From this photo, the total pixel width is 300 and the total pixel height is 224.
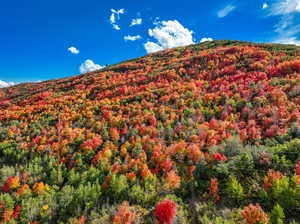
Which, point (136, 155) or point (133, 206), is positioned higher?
point (136, 155)

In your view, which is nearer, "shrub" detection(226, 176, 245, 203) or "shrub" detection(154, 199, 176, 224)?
"shrub" detection(154, 199, 176, 224)

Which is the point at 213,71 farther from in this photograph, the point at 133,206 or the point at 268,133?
the point at 133,206

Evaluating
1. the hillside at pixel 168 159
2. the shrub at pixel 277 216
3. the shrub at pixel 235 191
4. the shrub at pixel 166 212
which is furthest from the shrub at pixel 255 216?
the shrub at pixel 166 212

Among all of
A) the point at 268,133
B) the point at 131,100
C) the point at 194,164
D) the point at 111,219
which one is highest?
the point at 131,100

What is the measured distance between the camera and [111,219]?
789 centimetres

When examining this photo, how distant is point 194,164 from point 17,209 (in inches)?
441

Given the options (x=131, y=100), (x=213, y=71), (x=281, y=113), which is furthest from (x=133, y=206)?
(x=213, y=71)

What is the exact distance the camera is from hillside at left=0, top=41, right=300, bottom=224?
7.84 m

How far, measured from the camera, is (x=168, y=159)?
39.7 feet

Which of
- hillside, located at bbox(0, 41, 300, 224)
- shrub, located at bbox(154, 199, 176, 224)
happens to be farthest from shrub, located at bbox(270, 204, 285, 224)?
shrub, located at bbox(154, 199, 176, 224)

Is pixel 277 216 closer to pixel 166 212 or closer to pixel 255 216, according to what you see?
pixel 255 216

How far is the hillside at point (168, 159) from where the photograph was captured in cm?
784

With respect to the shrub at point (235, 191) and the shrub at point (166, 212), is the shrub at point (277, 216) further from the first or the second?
the shrub at point (166, 212)

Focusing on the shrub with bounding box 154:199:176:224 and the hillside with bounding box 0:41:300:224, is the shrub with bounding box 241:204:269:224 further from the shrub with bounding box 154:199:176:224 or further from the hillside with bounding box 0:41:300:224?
the shrub with bounding box 154:199:176:224
